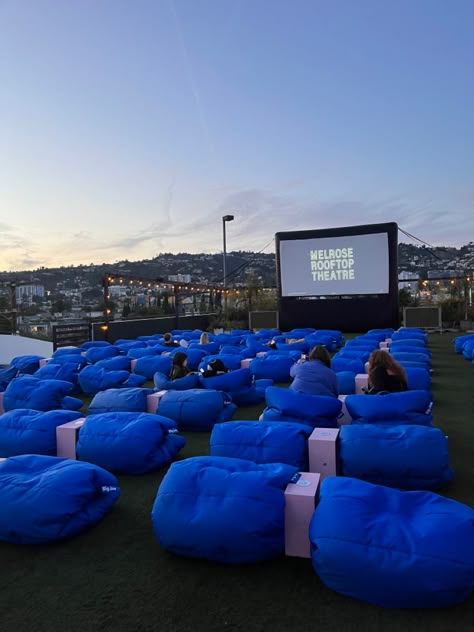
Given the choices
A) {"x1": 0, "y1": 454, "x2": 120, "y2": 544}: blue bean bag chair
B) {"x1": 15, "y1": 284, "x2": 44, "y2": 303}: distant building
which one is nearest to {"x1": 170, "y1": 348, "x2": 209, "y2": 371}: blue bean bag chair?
{"x1": 0, "y1": 454, "x2": 120, "y2": 544}: blue bean bag chair

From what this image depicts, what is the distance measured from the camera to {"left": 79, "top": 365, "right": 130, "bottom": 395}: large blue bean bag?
622 centimetres

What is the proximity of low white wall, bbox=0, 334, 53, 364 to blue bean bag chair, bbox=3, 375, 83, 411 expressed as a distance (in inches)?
272

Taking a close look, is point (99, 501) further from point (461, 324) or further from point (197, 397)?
point (461, 324)

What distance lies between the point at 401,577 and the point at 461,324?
53.4ft

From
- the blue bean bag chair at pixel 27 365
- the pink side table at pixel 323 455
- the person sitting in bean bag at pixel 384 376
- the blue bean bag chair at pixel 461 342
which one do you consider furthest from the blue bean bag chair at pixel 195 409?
the blue bean bag chair at pixel 461 342

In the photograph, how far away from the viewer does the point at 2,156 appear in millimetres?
14258

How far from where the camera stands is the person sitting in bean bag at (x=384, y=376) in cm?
386

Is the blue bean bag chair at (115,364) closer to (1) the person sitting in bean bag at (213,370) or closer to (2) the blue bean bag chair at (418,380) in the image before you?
(1) the person sitting in bean bag at (213,370)

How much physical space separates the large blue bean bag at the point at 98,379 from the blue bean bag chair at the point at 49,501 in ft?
12.2

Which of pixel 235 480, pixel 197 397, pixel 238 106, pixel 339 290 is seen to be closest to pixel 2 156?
pixel 238 106

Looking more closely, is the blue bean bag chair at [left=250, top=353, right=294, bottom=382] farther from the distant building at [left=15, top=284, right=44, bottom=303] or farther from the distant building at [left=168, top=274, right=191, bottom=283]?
the distant building at [left=168, top=274, right=191, bottom=283]

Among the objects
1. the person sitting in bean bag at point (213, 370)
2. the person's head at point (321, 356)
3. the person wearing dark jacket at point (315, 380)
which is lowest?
the person sitting in bean bag at point (213, 370)

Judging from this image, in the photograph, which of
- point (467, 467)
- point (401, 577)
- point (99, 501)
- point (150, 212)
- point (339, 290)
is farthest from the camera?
point (150, 212)

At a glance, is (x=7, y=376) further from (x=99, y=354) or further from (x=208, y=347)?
(x=208, y=347)
